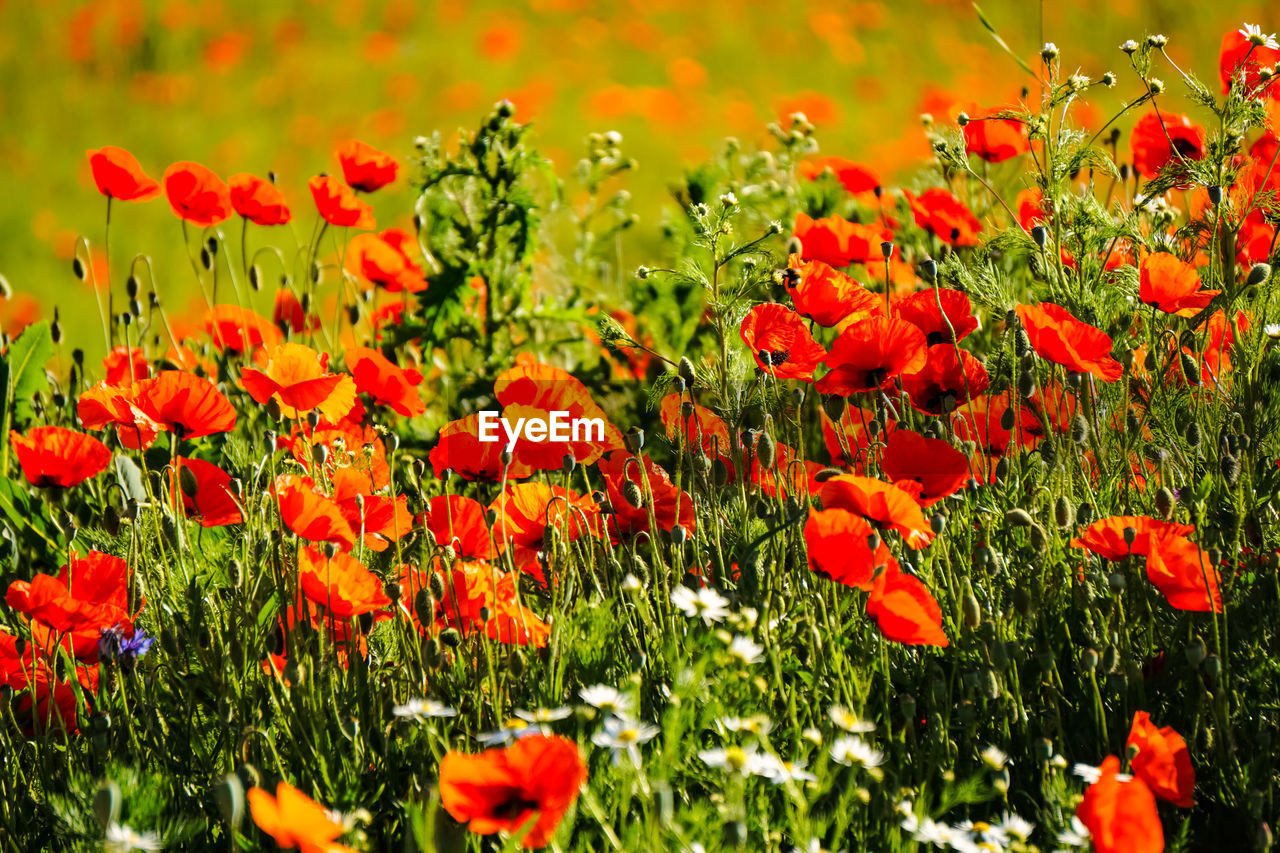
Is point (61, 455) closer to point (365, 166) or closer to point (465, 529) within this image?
point (465, 529)

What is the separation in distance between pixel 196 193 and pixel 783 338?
4.80 ft

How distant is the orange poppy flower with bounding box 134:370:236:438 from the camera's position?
6.18ft

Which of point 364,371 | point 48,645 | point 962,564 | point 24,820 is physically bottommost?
point 24,820

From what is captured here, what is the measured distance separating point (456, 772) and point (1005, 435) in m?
1.33

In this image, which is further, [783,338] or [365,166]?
[365,166]

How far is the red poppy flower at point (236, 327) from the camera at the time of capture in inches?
110

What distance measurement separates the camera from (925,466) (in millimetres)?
1744

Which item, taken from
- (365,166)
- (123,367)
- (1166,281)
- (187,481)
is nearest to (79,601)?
(187,481)

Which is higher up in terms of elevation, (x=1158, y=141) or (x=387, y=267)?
(x=1158, y=141)

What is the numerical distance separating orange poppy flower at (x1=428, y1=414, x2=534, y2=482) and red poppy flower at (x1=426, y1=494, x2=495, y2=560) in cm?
8

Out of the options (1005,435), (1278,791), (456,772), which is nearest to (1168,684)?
(1278,791)

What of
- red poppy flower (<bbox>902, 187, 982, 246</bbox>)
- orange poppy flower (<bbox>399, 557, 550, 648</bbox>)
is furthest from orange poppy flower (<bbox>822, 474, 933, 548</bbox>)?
red poppy flower (<bbox>902, 187, 982, 246</bbox>)

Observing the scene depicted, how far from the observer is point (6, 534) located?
2.29 meters

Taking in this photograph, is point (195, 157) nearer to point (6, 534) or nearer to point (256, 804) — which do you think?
point (6, 534)
